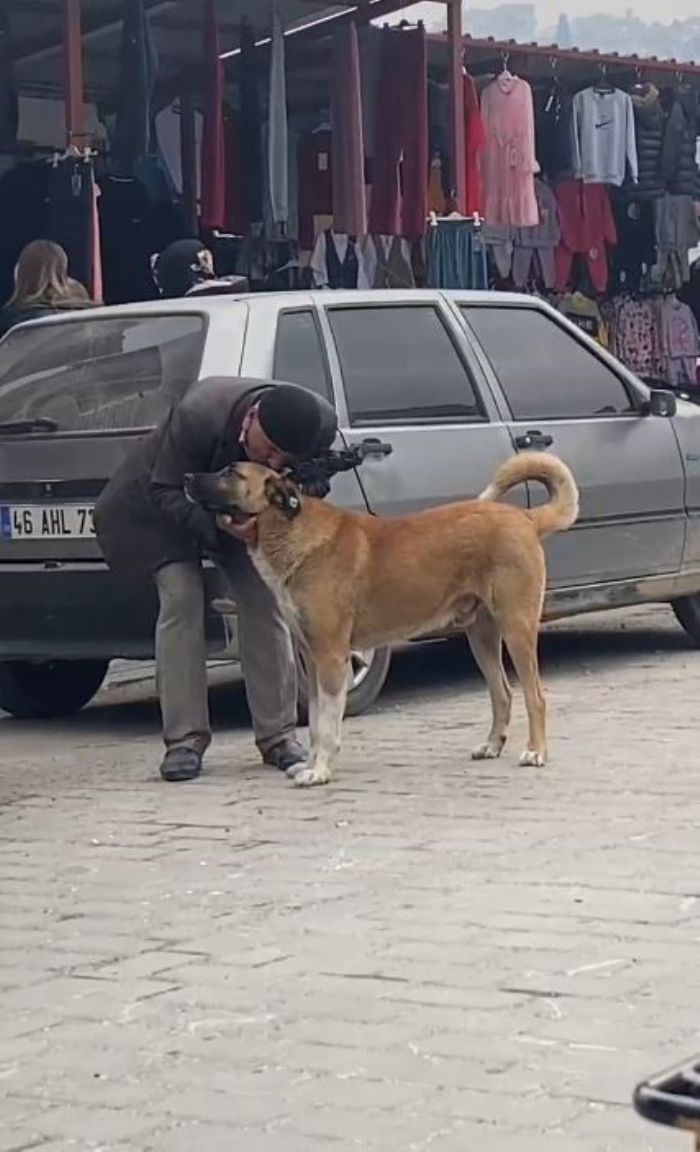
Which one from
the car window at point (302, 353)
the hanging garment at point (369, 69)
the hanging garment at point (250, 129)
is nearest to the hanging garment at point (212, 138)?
Result: the hanging garment at point (250, 129)

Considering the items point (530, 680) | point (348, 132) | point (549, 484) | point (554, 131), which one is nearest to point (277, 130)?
point (348, 132)

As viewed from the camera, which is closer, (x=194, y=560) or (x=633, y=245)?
(x=194, y=560)

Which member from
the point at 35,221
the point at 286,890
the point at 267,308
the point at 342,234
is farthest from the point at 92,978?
the point at 342,234

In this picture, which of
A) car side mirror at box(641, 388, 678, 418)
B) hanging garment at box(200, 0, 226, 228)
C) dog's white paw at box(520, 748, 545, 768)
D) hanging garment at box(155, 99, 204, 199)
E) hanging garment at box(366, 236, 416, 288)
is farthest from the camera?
hanging garment at box(366, 236, 416, 288)

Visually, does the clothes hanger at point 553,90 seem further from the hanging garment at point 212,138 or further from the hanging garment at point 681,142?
the hanging garment at point 212,138

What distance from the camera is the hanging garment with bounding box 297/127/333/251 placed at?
14.5 metres

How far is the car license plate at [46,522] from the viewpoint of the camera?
28.2 ft

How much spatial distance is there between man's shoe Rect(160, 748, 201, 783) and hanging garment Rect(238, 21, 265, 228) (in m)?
6.97

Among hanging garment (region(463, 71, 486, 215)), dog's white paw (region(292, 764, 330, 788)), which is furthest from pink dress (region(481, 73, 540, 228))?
dog's white paw (region(292, 764, 330, 788))

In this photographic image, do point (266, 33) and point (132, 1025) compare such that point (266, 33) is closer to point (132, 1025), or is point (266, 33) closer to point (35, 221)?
point (35, 221)

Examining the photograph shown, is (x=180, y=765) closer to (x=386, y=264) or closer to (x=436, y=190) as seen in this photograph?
(x=386, y=264)

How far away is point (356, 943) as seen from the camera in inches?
213

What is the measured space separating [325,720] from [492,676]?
0.85m

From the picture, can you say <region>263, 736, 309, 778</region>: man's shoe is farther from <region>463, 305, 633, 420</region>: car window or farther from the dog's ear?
<region>463, 305, 633, 420</region>: car window
